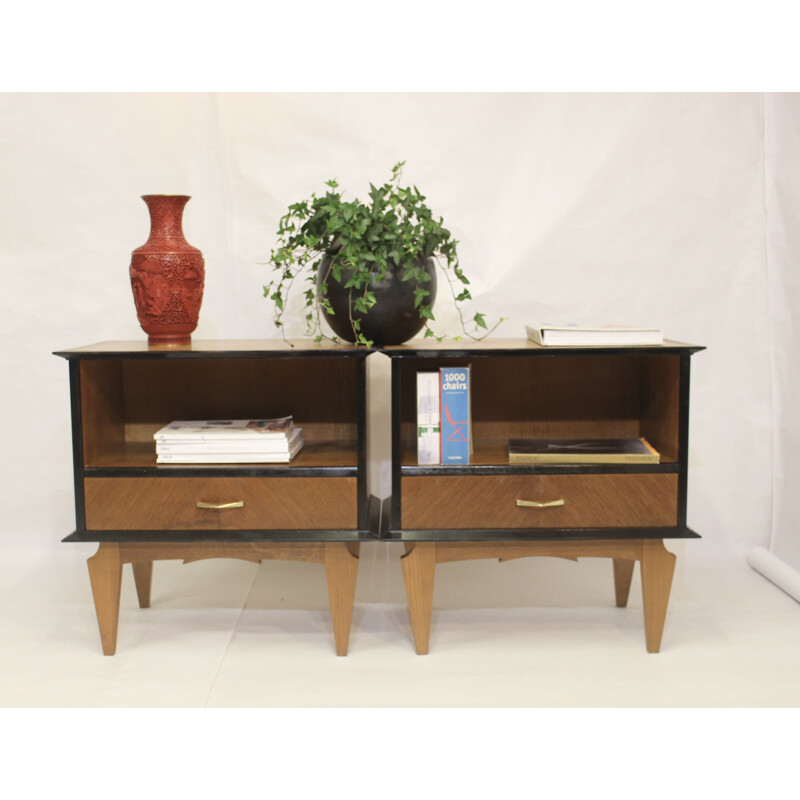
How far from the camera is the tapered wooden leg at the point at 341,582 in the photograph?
2.21m

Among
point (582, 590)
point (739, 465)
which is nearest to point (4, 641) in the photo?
point (582, 590)

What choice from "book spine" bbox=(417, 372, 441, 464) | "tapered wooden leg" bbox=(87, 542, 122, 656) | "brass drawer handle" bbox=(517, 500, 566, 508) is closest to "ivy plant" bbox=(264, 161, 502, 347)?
"book spine" bbox=(417, 372, 441, 464)

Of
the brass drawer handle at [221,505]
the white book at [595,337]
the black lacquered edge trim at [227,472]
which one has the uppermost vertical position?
the white book at [595,337]

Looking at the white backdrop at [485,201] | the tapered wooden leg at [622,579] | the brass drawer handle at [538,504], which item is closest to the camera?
the brass drawer handle at [538,504]

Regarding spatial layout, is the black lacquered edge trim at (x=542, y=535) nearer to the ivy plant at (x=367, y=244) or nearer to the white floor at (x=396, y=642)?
the white floor at (x=396, y=642)

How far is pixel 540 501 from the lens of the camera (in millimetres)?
2170

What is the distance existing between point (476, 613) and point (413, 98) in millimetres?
1722

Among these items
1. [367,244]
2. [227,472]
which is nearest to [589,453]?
[367,244]

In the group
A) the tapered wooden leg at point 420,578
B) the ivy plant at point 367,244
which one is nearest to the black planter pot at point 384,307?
the ivy plant at point 367,244

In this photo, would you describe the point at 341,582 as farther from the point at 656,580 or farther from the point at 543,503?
the point at 656,580

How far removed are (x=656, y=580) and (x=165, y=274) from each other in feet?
5.08

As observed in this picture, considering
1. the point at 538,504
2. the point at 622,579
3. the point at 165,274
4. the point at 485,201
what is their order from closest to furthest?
the point at 538,504
the point at 165,274
the point at 622,579
the point at 485,201

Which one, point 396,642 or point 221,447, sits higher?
point 221,447

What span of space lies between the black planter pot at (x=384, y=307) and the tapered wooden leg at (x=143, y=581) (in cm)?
98
